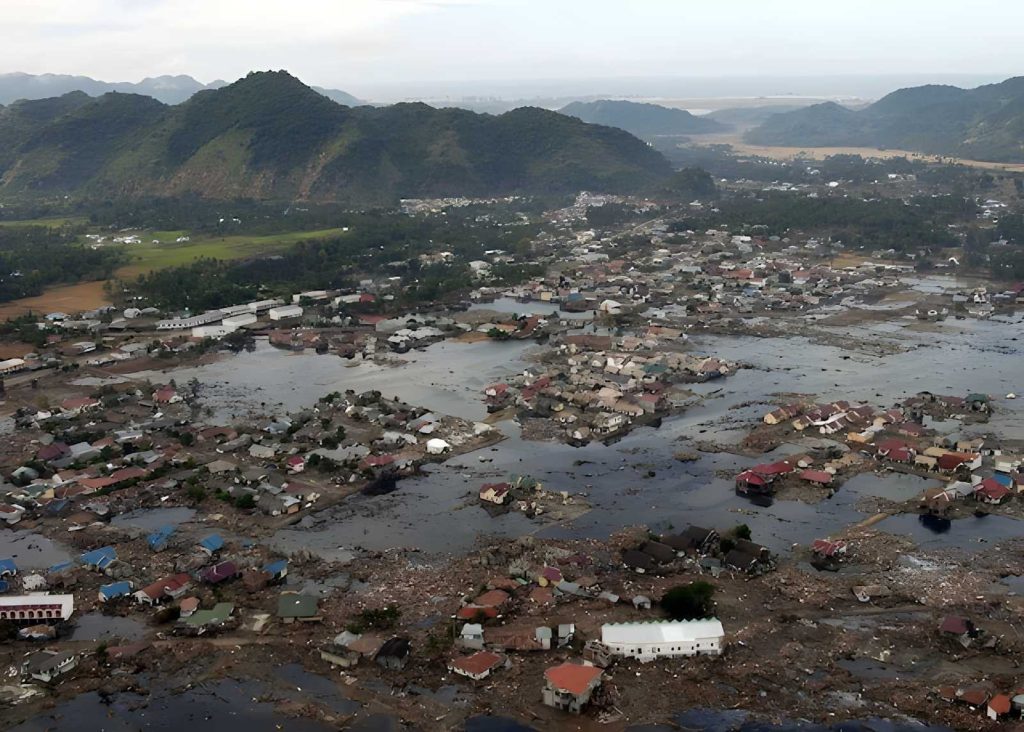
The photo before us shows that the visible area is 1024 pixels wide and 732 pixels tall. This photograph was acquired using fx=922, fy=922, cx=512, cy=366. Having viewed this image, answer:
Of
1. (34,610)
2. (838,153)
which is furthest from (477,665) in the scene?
(838,153)

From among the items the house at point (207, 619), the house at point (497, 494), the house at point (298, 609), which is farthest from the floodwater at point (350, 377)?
the house at point (298, 609)

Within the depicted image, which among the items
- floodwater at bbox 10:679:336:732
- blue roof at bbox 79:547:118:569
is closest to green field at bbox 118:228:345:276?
blue roof at bbox 79:547:118:569

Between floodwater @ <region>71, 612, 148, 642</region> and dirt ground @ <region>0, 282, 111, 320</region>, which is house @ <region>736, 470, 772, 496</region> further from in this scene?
dirt ground @ <region>0, 282, 111, 320</region>

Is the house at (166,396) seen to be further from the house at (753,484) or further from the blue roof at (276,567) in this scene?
the house at (753,484)

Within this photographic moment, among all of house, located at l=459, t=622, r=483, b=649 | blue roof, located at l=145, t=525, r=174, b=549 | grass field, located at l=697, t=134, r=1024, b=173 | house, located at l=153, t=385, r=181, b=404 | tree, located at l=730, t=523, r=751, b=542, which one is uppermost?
grass field, located at l=697, t=134, r=1024, b=173

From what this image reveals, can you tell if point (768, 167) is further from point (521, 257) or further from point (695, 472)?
point (695, 472)

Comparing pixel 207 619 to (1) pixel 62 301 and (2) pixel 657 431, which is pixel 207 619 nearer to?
(2) pixel 657 431
